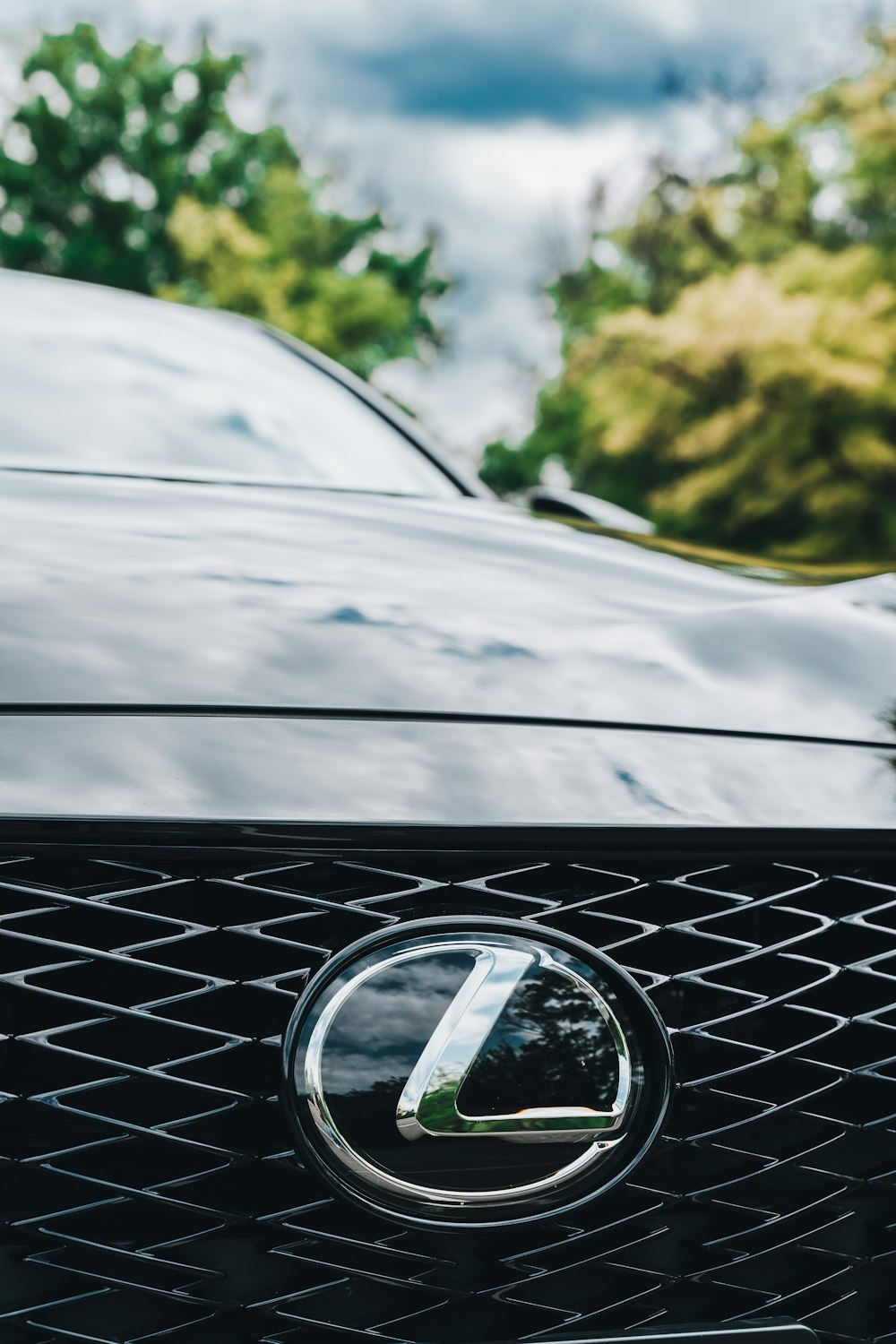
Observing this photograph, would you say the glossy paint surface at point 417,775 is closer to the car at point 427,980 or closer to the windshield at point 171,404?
the car at point 427,980

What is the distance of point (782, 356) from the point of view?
1773cm

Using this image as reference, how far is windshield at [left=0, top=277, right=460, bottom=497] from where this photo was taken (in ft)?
5.97

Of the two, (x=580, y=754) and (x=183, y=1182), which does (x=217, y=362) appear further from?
(x=183, y=1182)

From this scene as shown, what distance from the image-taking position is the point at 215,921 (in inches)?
31.9

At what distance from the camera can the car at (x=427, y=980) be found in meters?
0.77

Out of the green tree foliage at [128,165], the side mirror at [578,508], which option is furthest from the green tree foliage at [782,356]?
the side mirror at [578,508]

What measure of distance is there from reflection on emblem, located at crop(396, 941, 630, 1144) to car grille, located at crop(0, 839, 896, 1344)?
47mm

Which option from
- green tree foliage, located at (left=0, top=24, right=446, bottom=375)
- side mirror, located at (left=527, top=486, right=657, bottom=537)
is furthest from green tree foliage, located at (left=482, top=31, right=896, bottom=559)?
side mirror, located at (left=527, top=486, right=657, bottom=537)

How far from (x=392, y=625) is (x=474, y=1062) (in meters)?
0.40

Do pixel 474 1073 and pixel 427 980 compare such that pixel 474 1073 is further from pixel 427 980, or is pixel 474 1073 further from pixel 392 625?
pixel 392 625

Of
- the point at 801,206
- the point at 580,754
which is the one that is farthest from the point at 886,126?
the point at 580,754

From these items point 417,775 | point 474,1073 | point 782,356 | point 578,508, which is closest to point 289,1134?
point 474,1073

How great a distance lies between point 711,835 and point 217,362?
5.41 ft

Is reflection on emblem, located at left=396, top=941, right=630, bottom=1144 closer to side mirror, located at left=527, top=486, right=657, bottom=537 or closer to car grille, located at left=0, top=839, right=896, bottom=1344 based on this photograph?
car grille, located at left=0, top=839, right=896, bottom=1344
